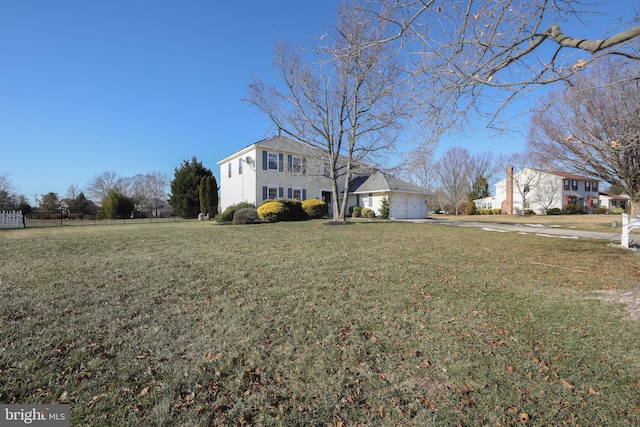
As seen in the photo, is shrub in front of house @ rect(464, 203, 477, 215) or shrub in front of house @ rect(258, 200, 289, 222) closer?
shrub in front of house @ rect(258, 200, 289, 222)

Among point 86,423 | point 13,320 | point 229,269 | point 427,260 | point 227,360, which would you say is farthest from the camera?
point 427,260

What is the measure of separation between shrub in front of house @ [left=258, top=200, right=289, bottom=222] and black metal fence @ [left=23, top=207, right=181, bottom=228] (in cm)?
1123

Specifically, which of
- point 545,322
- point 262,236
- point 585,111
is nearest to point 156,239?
point 262,236

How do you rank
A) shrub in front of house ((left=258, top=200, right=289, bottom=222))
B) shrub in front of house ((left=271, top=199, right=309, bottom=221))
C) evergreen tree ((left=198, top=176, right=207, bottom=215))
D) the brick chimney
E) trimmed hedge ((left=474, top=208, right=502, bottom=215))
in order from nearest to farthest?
shrub in front of house ((left=258, top=200, right=289, bottom=222))
shrub in front of house ((left=271, top=199, right=309, bottom=221))
evergreen tree ((left=198, top=176, right=207, bottom=215))
the brick chimney
trimmed hedge ((left=474, top=208, right=502, bottom=215))

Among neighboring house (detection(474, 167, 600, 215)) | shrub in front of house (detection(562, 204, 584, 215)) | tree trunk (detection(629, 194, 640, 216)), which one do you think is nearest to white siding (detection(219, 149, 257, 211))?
tree trunk (detection(629, 194, 640, 216))

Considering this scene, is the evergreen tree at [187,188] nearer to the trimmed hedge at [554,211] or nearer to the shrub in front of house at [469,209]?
the shrub in front of house at [469,209]

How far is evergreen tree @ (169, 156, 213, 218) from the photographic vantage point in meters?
25.9

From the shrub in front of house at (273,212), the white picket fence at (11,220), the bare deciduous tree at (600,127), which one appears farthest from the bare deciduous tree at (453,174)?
the white picket fence at (11,220)

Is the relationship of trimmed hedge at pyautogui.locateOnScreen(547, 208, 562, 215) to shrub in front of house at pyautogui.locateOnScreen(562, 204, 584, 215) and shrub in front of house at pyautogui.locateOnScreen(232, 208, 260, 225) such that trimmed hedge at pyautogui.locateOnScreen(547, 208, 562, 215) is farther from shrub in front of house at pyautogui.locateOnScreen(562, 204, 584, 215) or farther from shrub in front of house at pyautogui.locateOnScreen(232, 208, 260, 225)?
shrub in front of house at pyautogui.locateOnScreen(232, 208, 260, 225)

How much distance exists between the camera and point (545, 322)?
3.46 meters

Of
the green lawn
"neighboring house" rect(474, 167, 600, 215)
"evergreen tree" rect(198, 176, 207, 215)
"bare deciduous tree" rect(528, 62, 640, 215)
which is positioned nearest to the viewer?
the green lawn

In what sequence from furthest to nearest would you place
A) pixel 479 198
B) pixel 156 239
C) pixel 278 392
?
pixel 479 198 → pixel 156 239 → pixel 278 392

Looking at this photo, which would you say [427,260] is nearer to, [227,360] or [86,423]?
[227,360]

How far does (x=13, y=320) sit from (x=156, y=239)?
6809 millimetres
